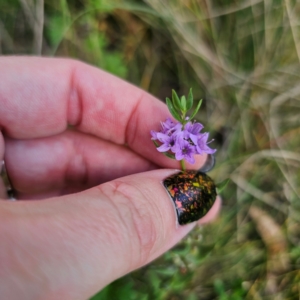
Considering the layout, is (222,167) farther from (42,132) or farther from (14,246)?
(14,246)

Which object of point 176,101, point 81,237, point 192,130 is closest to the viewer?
point 81,237

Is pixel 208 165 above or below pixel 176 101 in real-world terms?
below

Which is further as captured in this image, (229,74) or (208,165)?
(229,74)

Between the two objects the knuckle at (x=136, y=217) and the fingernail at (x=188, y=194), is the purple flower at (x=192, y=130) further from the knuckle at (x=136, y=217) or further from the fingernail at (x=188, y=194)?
the knuckle at (x=136, y=217)

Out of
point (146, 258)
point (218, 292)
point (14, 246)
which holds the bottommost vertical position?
point (218, 292)

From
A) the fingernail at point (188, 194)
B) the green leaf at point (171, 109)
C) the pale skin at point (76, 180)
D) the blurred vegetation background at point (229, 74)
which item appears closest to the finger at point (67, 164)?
the pale skin at point (76, 180)

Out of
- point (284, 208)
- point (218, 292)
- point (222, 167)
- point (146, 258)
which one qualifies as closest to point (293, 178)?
point (284, 208)

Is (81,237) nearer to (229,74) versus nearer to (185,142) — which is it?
(185,142)

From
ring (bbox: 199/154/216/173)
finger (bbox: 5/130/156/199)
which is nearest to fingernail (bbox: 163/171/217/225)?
ring (bbox: 199/154/216/173)

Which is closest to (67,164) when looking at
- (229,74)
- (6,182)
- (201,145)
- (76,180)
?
(76,180)
